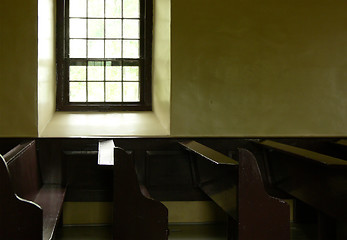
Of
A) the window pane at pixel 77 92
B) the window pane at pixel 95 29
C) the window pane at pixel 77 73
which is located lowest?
the window pane at pixel 77 92

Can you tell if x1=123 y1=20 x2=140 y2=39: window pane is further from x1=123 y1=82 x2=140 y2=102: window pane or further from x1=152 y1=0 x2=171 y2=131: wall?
x1=123 y1=82 x2=140 y2=102: window pane

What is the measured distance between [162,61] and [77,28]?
118 centimetres

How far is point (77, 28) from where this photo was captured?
616 centimetres

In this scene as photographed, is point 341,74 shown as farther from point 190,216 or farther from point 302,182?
point 190,216

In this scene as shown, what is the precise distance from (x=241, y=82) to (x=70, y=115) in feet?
6.16

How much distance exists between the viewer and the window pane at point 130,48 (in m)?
6.21

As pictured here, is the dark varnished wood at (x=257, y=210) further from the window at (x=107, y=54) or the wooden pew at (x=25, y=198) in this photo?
the window at (x=107, y=54)

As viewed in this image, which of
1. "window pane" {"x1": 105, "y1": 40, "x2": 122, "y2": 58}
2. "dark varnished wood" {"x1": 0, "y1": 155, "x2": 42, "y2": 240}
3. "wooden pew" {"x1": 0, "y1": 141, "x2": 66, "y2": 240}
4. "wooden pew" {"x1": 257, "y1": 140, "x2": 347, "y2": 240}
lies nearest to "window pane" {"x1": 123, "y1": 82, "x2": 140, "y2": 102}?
"window pane" {"x1": 105, "y1": 40, "x2": 122, "y2": 58}

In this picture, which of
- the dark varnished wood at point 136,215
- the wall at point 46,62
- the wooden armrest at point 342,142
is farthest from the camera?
the wall at point 46,62

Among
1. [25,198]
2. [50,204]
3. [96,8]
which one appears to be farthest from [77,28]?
[25,198]

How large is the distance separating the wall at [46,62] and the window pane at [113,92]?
61cm

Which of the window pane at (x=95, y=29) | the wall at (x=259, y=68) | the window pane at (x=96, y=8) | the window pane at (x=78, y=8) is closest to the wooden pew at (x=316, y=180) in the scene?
the wall at (x=259, y=68)

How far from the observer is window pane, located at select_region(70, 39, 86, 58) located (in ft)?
20.2

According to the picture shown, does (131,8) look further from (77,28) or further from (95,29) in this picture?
(77,28)
